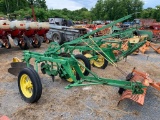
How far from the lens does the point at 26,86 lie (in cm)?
406

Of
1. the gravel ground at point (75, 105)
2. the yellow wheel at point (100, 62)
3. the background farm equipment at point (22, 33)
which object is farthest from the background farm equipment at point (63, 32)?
the gravel ground at point (75, 105)

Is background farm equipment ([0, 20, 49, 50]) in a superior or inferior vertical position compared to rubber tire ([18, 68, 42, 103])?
superior

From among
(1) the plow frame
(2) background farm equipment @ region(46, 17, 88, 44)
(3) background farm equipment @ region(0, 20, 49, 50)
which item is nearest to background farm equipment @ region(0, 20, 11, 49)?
(3) background farm equipment @ region(0, 20, 49, 50)

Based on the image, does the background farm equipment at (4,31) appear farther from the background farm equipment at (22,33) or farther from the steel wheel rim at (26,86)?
the steel wheel rim at (26,86)

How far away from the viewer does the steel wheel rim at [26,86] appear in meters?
4.02

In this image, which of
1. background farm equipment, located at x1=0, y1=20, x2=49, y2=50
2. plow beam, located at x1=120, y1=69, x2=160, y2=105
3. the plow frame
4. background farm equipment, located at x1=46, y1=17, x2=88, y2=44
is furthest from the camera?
background farm equipment, located at x1=46, y1=17, x2=88, y2=44

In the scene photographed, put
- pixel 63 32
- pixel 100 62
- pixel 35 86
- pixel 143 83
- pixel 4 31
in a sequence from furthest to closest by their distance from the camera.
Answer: pixel 63 32, pixel 4 31, pixel 100 62, pixel 143 83, pixel 35 86

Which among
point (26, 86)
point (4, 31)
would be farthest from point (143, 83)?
point (4, 31)

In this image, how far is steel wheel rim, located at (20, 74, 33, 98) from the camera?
13.2 feet

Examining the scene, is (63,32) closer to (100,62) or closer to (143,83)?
(100,62)

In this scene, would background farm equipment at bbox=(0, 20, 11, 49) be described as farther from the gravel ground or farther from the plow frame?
the plow frame

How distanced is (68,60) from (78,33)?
7.73 meters

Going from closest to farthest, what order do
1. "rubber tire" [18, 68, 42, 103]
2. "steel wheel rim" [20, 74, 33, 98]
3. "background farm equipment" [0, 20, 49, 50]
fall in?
"rubber tire" [18, 68, 42, 103], "steel wheel rim" [20, 74, 33, 98], "background farm equipment" [0, 20, 49, 50]

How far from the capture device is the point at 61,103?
3.99 meters
